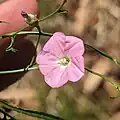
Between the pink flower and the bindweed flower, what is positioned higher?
the bindweed flower

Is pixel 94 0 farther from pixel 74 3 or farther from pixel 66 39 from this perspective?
pixel 66 39

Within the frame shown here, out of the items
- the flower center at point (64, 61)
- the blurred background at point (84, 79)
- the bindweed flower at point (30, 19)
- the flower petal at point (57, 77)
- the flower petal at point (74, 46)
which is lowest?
the blurred background at point (84, 79)

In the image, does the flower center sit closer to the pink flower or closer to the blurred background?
the pink flower

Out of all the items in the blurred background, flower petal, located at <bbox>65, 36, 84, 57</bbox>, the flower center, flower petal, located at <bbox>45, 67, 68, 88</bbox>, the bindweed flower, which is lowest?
the blurred background

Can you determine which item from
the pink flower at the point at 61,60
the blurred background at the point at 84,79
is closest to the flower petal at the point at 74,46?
the pink flower at the point at 61,60

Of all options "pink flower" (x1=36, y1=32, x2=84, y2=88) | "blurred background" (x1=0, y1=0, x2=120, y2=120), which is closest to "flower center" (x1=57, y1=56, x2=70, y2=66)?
"pink flower" (x1=36, y1=32, x2=84, y2=88)

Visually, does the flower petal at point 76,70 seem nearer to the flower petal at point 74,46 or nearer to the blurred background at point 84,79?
the flower petal at point 74,46

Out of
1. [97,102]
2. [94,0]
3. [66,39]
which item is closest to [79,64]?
[66,39]

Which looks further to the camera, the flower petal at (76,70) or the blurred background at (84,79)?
the blurred background at (84,79)
